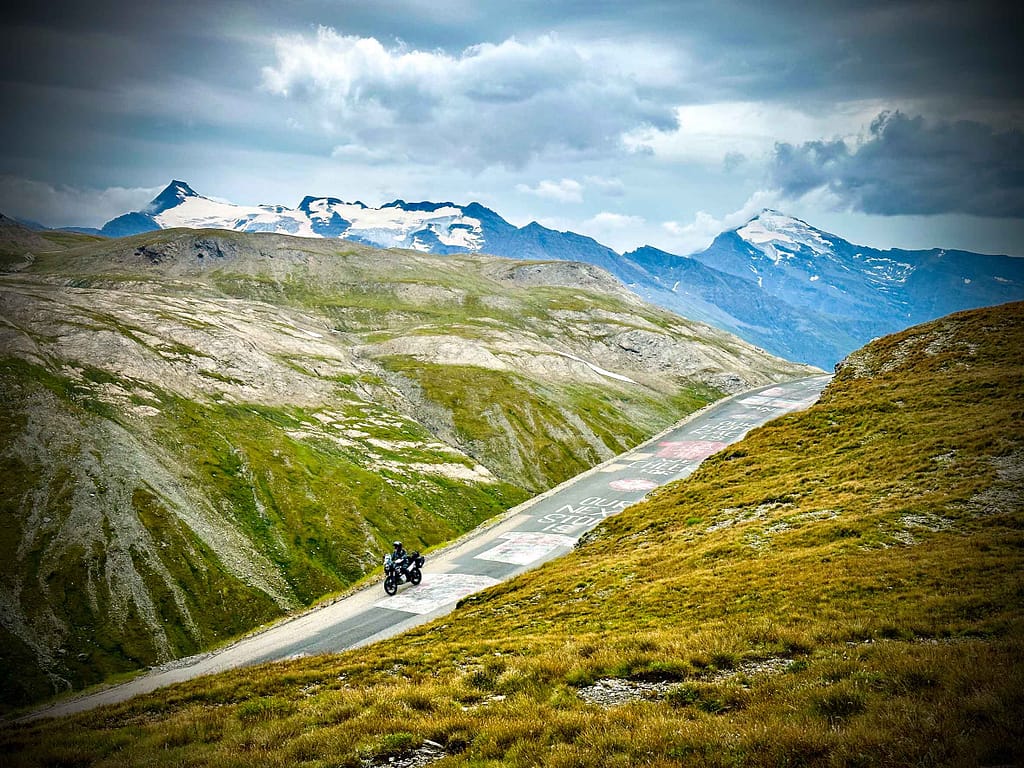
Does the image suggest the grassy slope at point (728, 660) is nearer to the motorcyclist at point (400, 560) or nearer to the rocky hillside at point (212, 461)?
the motorcyclist at point (400, 560)

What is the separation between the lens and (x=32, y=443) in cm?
7444

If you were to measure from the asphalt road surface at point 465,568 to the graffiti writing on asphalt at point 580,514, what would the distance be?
0.44 feet

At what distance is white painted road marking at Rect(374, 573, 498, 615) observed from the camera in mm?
46594

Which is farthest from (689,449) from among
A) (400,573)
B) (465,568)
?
(400,573)

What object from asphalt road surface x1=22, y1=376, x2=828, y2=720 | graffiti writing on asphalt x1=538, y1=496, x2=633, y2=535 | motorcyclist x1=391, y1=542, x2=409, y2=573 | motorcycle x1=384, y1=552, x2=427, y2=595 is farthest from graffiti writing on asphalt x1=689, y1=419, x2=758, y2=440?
motorcyclist x1=391, y1=542, x2=409, y2=573

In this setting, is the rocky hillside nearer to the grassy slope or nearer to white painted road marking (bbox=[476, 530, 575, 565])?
white painted road marking (bbox=[476, 530, 575, 565])

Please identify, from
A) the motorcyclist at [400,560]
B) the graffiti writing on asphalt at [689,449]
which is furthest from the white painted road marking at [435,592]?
the graffiti writing on asphalt at [689,449]

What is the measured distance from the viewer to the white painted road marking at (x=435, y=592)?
46594mm

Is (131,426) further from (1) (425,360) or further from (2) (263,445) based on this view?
(1) (425,360)

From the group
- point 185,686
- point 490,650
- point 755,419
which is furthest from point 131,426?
point 755,419

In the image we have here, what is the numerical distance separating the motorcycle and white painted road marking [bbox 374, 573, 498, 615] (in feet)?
2.54

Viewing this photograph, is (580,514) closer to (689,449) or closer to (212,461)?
(689,449)

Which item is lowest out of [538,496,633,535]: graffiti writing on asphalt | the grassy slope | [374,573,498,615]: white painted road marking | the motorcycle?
[538,496,633,535]: graffiti writing on asphalt

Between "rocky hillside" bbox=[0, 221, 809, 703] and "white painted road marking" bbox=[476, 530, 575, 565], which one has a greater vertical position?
"rocky hillside" bbox=[0, 221, 809, 703]
